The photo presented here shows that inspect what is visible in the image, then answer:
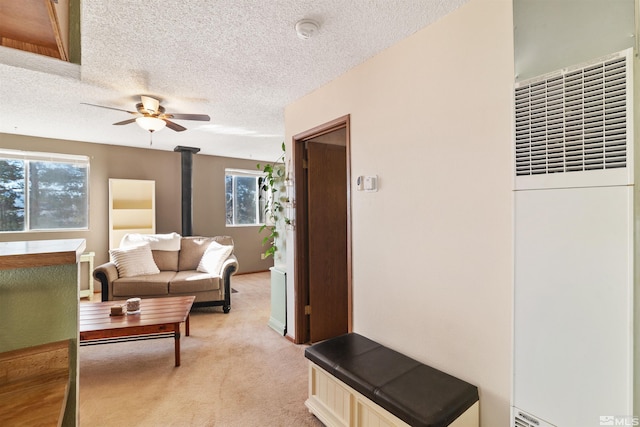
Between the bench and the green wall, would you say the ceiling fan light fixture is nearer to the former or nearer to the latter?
the green wall

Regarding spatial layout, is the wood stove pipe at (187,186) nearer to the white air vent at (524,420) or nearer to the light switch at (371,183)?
the light switch at (371,183)

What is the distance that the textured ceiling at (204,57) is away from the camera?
156 cm

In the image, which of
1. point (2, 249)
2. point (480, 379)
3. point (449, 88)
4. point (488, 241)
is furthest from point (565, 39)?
point (2, 249)

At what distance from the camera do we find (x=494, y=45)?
56.0 inches

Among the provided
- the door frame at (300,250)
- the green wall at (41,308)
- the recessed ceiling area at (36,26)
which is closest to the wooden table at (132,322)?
the door frame at (300,250)

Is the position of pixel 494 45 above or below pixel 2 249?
above

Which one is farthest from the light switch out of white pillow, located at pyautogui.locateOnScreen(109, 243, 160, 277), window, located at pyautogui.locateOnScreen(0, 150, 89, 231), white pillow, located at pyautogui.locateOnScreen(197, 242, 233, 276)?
window, located at pyautogui.locateOnScreen(0, 150, 89, 231)

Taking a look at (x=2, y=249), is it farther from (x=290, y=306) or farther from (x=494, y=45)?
(x=290, y=306)

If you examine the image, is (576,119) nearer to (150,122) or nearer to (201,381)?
(201,381)

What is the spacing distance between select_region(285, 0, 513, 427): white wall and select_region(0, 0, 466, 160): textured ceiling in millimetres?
236

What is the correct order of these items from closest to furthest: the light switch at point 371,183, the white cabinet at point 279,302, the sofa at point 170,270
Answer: the light switch at point 371,183 → the white cabinet at point 279,302 → the sofa at point 170,270

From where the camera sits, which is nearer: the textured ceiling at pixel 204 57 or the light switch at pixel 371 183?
the textured ceiling at pixel 204 57

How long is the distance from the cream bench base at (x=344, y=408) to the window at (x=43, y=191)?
4769 mm

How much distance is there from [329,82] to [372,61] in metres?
0.51
